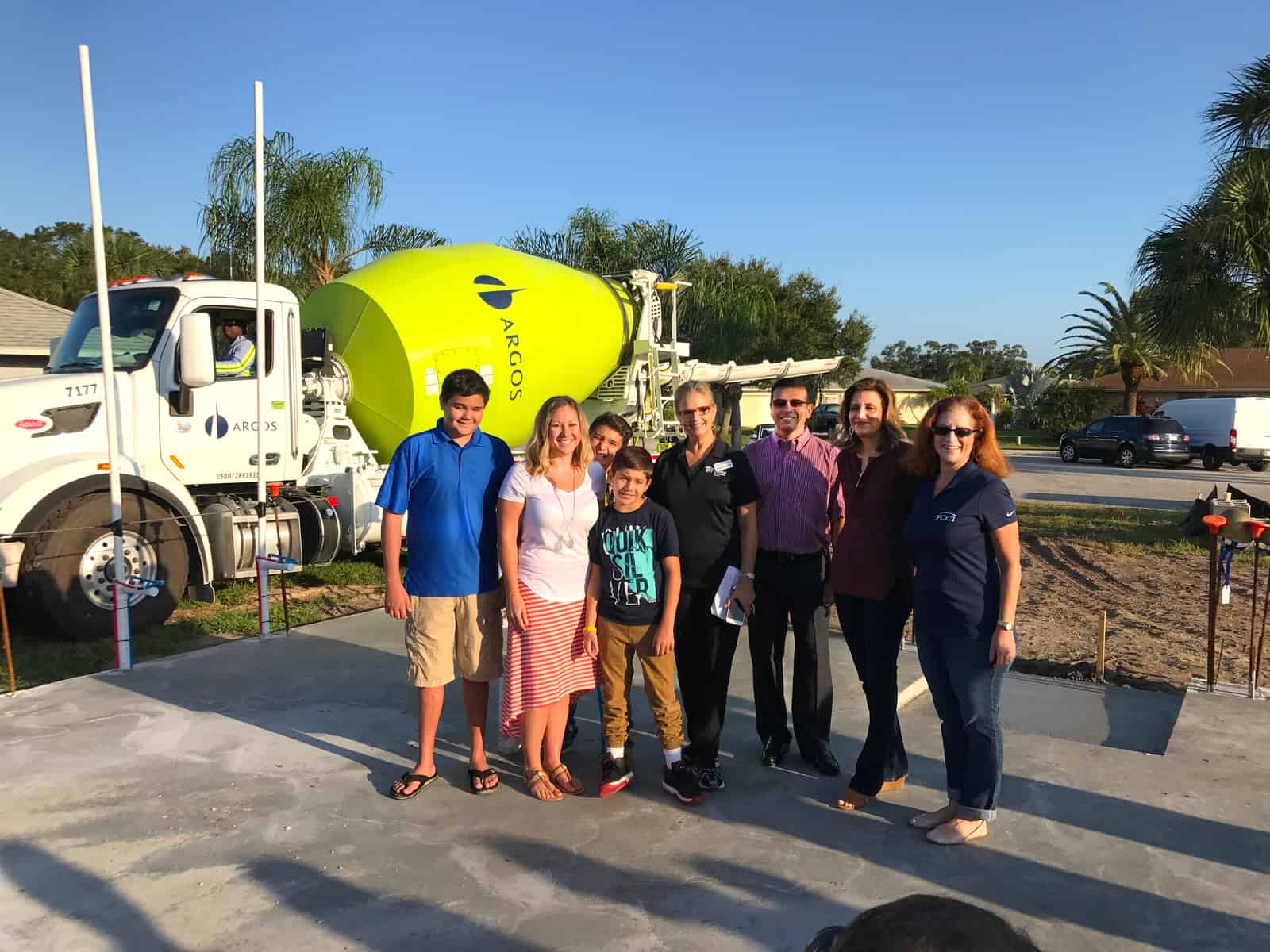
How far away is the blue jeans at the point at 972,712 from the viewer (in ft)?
12.1

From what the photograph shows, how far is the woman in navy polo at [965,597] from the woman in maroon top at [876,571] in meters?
0.21

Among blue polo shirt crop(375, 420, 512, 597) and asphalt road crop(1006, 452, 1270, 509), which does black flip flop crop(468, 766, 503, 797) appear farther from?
asphalt road crop(1006, 452, 1270, 509)

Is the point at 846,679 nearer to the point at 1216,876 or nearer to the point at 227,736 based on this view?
the point at 1216,876

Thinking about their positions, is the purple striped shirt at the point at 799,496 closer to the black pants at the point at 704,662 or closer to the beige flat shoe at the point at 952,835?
the black pants at the point at 704,662

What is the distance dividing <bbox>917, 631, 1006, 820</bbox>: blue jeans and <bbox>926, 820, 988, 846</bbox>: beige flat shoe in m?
0.04

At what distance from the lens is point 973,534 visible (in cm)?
364

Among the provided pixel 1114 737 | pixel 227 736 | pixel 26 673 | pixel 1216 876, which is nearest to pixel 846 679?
pixel 1114 737

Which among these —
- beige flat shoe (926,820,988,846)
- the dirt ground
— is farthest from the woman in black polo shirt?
the dirt ground

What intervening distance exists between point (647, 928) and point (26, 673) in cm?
520

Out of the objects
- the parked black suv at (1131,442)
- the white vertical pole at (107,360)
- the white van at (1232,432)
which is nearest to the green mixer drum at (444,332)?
the white vertical pole at (107,360)

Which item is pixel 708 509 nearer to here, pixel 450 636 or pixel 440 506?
pixel 440 506

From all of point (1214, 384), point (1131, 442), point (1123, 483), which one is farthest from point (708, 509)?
point (1214, 384)

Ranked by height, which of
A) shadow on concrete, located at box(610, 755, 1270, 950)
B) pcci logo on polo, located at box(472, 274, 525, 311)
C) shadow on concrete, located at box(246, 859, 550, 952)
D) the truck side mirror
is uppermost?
pcci logo on polo, located at box(472, 274, 525, 311)

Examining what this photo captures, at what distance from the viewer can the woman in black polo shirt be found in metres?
4.27
